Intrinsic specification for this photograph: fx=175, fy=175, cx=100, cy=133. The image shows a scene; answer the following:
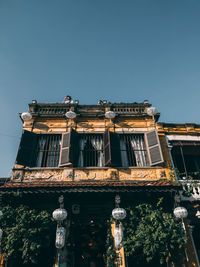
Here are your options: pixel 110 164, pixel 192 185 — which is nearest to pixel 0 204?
pixel 110 164

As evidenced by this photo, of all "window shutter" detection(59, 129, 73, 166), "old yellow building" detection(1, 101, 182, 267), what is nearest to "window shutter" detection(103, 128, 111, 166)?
"old yellow building" detection(1, 101, 182, 267)

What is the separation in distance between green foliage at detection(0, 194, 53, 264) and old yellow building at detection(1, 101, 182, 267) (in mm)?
825

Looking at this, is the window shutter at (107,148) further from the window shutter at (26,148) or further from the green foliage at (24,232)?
the window shutter at (26,148)

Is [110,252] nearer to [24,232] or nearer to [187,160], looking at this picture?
[24,232]

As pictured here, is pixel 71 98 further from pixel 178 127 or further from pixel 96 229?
pixel 96 229

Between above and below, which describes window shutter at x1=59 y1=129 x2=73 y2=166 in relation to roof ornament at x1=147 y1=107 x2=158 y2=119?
below

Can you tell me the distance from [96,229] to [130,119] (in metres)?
6.02

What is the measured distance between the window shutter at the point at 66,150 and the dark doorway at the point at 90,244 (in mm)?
2906

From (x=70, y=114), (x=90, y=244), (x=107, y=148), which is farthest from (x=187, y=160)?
(x=70, y=114)

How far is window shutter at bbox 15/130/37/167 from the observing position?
8586 mm

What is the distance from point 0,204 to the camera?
707 cm

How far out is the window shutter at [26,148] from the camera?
28.2 feet

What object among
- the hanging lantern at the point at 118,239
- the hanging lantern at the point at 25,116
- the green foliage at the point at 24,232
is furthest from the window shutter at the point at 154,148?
the hanging lantern at the point at 25,116

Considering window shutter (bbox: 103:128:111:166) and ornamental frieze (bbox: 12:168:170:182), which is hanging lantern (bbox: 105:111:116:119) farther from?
ornamental frieze (bbox: 12:168:170:182)
